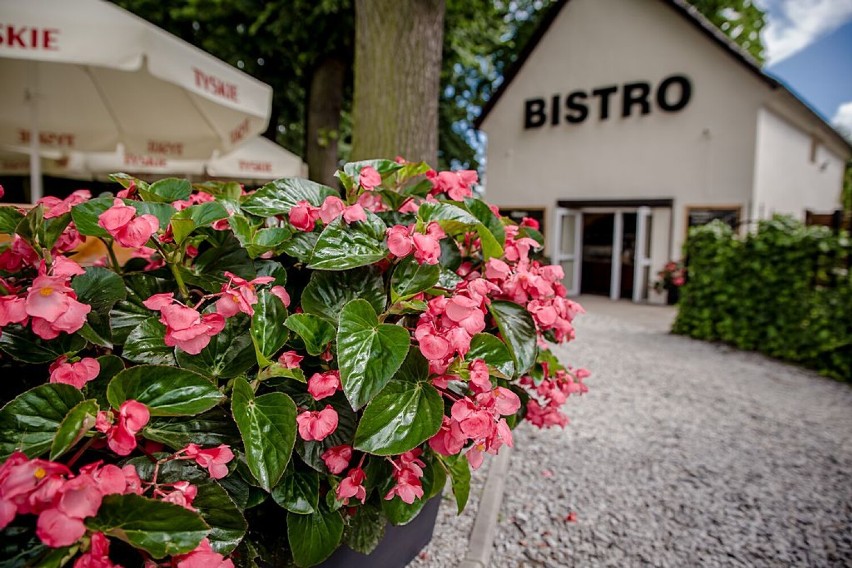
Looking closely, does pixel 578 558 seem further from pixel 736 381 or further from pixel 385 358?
pixel 736 381

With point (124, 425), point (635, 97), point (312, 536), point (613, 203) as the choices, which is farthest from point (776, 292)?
point (635, 97)

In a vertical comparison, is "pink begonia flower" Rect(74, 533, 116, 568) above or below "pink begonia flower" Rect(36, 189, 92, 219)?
below

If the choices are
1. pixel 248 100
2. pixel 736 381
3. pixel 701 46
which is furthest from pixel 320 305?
pixel 701 46

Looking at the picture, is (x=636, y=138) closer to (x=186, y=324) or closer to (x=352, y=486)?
(x=352, y=486)

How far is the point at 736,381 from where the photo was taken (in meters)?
4.36

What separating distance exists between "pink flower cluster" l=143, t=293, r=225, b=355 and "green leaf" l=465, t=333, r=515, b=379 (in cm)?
44

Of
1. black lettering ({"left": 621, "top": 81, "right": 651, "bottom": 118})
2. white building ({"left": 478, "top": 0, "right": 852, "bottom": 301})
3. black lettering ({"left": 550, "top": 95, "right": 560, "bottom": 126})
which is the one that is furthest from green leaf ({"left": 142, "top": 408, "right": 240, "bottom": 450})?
black lettering ({"left": 550, "top": 95, "right": 560, "bottom": 126})

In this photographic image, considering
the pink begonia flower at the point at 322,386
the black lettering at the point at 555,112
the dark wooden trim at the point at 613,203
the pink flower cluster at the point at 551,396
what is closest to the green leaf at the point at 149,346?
the pink begonia flower at the point at 322,386

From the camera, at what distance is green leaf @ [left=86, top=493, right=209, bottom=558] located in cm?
59

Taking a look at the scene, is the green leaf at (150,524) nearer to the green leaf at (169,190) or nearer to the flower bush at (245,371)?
the flower bush at (245,371)

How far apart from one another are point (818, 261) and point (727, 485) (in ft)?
11.7

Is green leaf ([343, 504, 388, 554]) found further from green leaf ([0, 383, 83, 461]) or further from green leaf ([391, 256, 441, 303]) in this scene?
green leaf ([0, 383, 83, 461])

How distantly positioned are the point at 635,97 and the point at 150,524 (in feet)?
37.8

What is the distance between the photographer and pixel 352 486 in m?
0.93
